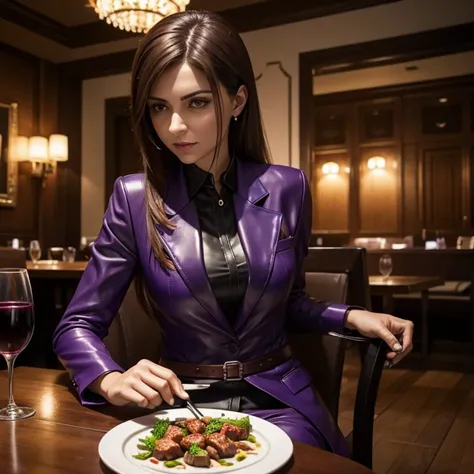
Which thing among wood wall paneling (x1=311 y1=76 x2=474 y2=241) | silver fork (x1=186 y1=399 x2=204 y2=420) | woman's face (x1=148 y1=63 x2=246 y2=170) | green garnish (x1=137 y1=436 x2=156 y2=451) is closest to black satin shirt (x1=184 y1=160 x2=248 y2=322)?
woman's face (x1=148 y1=63 x2=246 y2=170)

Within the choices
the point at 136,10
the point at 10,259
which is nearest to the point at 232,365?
the point at 10,259

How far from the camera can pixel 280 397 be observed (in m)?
1.10

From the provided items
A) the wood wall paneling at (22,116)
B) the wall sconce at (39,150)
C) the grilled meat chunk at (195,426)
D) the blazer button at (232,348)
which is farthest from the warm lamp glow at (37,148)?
the grilled meat chunk at (195,426)

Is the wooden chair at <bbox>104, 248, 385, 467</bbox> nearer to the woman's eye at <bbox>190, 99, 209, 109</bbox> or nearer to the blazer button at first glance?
the blazer button

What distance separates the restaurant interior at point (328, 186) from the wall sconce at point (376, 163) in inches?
0.7

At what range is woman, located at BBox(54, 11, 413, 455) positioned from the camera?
1.09m

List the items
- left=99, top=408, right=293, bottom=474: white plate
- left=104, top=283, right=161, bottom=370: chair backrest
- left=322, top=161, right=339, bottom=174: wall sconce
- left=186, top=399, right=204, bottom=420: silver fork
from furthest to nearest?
left=322, top=161, right=339, bottom=174: wall sconce
left=104, top=283, right=161, bottom=370: chair backrest
left=186, top=399, right=204, bottom=420: silver fork
left=99, top=408, right=293, bottom=474: white plate

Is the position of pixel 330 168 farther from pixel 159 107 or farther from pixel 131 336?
pixel 159 107

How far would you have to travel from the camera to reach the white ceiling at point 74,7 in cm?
534

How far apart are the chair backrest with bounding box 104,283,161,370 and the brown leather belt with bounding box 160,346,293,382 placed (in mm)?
352

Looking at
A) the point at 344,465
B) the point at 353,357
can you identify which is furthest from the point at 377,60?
the point at 344,465

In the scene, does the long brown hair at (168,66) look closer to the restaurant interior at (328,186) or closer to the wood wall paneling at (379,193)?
the restaurant interior at (328,186)

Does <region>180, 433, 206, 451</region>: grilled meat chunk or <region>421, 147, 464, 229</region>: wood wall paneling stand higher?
<region>421, 147, 464, 229</region>: wood wall paneling

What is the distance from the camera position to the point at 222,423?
2.44 feet
